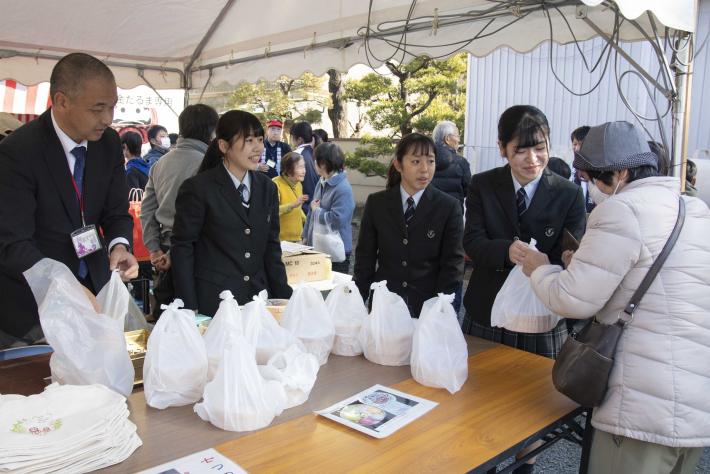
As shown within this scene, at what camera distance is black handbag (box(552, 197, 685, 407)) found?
136cm

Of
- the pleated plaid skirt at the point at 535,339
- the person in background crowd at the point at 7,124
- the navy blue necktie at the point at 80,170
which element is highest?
the person in background crowd at the point at 7,124

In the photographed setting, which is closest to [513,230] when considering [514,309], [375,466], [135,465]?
[514,309]

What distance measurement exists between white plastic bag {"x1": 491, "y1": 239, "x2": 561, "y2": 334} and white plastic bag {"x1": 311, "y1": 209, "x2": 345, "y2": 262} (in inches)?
92.1

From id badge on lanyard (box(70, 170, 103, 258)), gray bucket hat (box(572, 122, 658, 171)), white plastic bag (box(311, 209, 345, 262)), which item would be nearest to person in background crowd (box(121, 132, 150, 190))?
white plastic bag (box(311, 209, 345, 262))

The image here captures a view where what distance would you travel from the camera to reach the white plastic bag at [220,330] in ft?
5.01

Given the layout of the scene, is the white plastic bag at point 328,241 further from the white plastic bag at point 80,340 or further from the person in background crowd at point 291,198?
the white plastic bag at point 80,340

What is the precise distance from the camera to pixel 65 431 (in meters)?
1.16

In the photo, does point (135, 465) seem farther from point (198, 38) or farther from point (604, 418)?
point (198, 38)

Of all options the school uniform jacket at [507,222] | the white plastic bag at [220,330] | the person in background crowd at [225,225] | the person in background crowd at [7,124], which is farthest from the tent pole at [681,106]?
the person in background crowd at [7,124]

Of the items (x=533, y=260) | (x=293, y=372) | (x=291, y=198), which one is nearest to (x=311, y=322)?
(x=293, y=372)

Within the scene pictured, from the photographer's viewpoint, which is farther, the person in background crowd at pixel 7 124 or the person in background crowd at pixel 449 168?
the person in background crowd at pixel 449 168

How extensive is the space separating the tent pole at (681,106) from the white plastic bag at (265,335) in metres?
2.05

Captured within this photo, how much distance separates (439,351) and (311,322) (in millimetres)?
440

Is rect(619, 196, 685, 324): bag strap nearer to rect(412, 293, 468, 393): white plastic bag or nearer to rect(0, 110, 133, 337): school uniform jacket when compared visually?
rect(412, 293, 468, 393): white plastic bag
